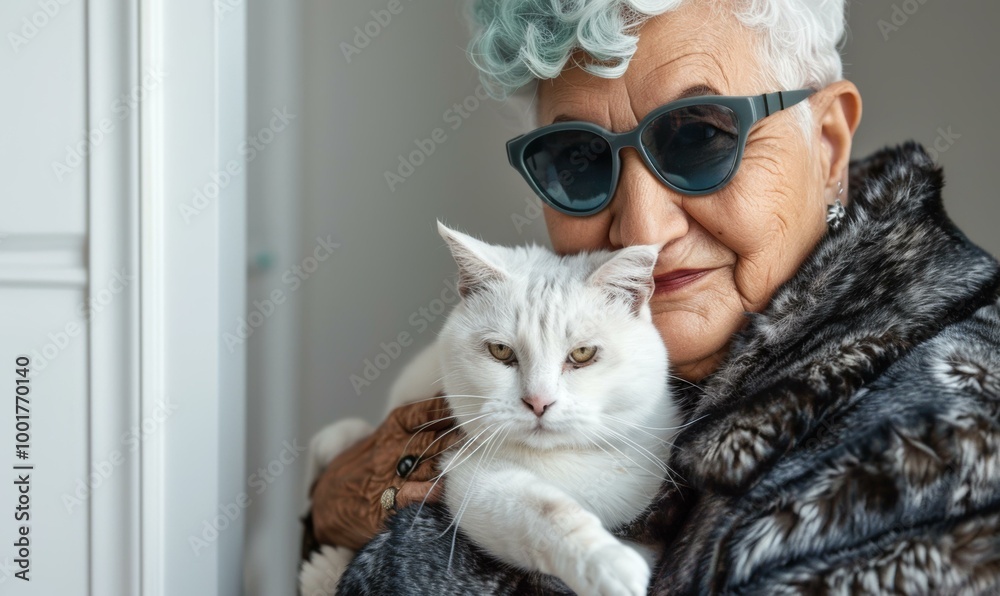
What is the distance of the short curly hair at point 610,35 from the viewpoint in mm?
1118

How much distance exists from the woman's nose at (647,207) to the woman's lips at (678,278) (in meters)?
0.07

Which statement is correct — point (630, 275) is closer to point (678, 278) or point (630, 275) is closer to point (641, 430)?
point (678, 278)

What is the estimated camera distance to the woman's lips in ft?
3.91

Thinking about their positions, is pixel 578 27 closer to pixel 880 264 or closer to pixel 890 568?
pixel 880 264

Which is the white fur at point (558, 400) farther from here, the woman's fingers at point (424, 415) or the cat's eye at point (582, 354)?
the woman's fingers at point (424, 415)

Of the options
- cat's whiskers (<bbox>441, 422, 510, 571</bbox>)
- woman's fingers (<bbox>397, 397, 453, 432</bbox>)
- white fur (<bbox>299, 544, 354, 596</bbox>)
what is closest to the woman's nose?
cat's whiskers (<bbox>441, 422, 510, 571</bbox>)

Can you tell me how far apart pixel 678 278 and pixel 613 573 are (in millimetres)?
564

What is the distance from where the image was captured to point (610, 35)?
1114mm

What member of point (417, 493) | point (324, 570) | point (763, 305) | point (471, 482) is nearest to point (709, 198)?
point (763, 305)

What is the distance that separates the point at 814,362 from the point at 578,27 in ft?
2.11
